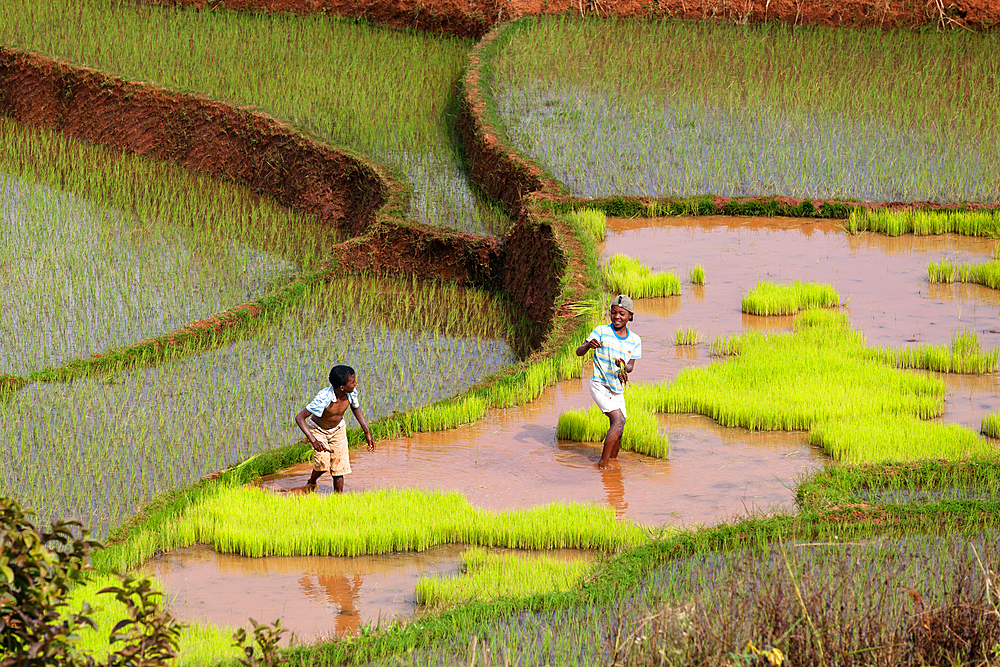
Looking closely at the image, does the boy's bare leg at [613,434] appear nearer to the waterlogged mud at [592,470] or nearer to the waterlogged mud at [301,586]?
the waterlogged mud at [592,470]

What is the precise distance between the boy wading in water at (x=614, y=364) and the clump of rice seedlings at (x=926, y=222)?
450 cm

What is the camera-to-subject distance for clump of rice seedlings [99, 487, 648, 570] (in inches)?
206

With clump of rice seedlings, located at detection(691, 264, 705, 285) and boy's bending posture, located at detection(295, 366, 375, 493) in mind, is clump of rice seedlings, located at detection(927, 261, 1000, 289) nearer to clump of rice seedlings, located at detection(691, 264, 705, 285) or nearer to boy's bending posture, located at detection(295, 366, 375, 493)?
clump of rice seedlings, located at detection(691, 264, 705, 285)

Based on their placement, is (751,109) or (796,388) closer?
(796,388)

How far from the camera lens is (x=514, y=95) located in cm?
1309

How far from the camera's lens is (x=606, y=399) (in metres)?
6.11

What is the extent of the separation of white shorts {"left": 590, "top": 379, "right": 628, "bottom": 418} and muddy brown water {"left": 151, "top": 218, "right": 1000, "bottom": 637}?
1.04 feet

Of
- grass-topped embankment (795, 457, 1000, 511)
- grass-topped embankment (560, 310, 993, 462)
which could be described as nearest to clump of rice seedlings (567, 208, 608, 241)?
grass-topped embankment (560, 310, 993, 462)

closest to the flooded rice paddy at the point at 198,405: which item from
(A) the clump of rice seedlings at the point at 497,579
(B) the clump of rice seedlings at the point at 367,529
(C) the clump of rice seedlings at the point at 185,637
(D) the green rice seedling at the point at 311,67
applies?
(B) the clump of rice seedlings at the point at 367,529

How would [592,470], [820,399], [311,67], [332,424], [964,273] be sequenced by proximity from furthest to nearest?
[311,67], [964,273], [820,399], [592,470], [332,424]

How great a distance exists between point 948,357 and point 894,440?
4.61 feet

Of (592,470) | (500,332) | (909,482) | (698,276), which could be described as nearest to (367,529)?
(592,470)

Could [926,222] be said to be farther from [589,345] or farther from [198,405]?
[198,405]

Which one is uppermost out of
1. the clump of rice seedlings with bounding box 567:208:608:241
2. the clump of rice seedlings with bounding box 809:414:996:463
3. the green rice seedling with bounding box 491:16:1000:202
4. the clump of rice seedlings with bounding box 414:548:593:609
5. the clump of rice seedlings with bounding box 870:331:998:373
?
the green rice seedling with bounding box 491:16:1000:202
